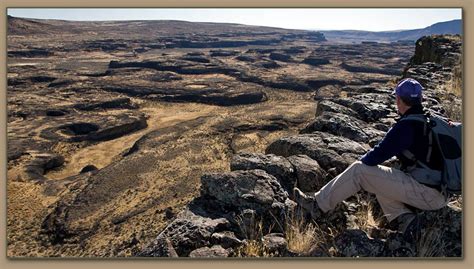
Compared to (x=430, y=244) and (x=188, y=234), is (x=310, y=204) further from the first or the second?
(x=188, y=234)

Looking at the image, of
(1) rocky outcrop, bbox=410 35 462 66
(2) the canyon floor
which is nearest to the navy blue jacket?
(2) the canyon floor

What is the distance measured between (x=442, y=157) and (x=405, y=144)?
494 millimetres

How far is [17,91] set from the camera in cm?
4325

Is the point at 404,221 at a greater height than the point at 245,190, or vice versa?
the point at 245,190

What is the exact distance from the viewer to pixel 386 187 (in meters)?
5.34

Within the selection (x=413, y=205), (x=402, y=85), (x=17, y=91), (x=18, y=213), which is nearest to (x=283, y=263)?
(x=413, y=205)

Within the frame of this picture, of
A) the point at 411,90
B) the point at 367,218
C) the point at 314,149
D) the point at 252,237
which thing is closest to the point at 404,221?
the point at 367,218

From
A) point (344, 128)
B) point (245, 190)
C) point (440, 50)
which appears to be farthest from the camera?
point (440, 50)

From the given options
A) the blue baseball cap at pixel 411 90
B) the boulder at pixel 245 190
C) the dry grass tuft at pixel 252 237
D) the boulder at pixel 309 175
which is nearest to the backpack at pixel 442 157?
the blue baseball cap at pixel 411 90

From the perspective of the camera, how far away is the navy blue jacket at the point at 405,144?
16.7ft

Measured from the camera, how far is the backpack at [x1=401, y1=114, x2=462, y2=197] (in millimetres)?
5168

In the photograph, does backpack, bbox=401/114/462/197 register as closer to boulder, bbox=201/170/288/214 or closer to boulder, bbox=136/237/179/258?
boulder, bbox=201/170/288/214

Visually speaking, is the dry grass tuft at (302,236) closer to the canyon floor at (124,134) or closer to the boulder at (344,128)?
the boulder at (344,128)

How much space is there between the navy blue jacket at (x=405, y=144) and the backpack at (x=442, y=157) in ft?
0.15
